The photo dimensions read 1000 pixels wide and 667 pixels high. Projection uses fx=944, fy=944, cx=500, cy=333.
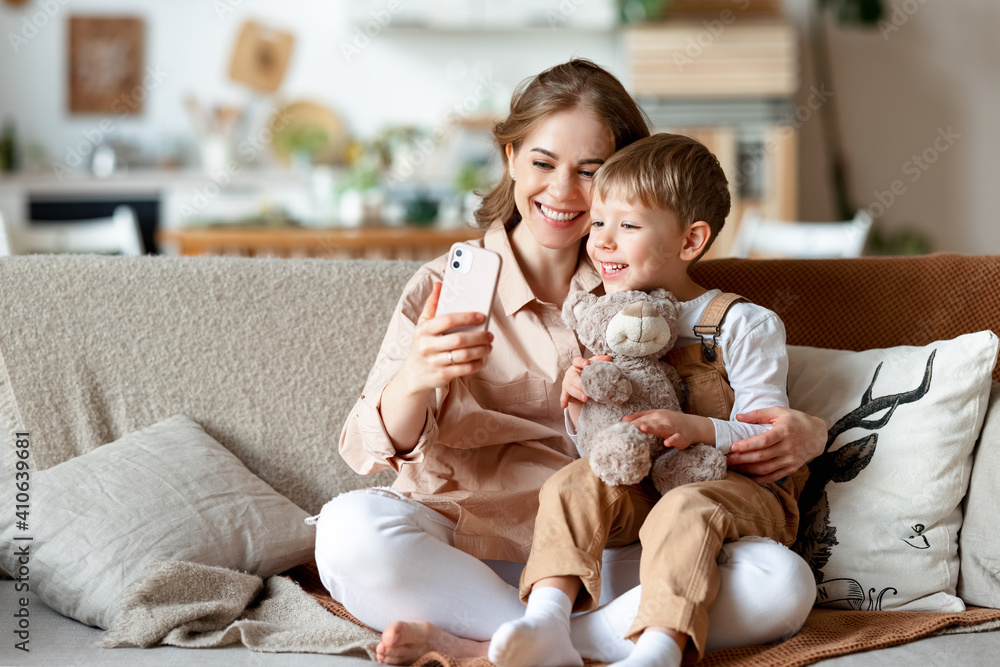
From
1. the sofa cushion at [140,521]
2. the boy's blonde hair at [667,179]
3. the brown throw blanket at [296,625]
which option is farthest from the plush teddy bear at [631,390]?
the sofa cushion at [140,521]

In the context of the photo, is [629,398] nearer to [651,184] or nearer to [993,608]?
[651,184]

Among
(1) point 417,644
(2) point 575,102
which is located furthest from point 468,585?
(2) point 575,102

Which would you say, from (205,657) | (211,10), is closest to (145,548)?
(205,657)

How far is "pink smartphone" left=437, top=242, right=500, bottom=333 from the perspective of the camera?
116 centimetres

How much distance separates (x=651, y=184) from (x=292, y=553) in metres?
0.74

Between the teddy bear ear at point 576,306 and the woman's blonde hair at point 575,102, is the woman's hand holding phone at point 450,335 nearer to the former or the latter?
the teddy bear ear at point 576,306

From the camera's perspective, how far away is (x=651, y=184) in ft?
4.10

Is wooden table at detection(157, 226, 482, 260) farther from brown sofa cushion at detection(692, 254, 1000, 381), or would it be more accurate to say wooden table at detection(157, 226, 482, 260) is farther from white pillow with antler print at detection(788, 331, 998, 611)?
white pillow with antler print at detection(788, 331, 998, 611)

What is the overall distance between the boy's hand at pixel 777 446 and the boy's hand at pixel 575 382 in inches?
7.8

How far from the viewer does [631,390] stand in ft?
3.91

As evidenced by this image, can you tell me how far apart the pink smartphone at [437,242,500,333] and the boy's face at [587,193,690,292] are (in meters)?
0.19

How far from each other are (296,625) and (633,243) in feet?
2.20

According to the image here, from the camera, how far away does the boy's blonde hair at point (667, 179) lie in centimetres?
125

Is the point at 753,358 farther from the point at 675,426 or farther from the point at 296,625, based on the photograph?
the point at 296,625
